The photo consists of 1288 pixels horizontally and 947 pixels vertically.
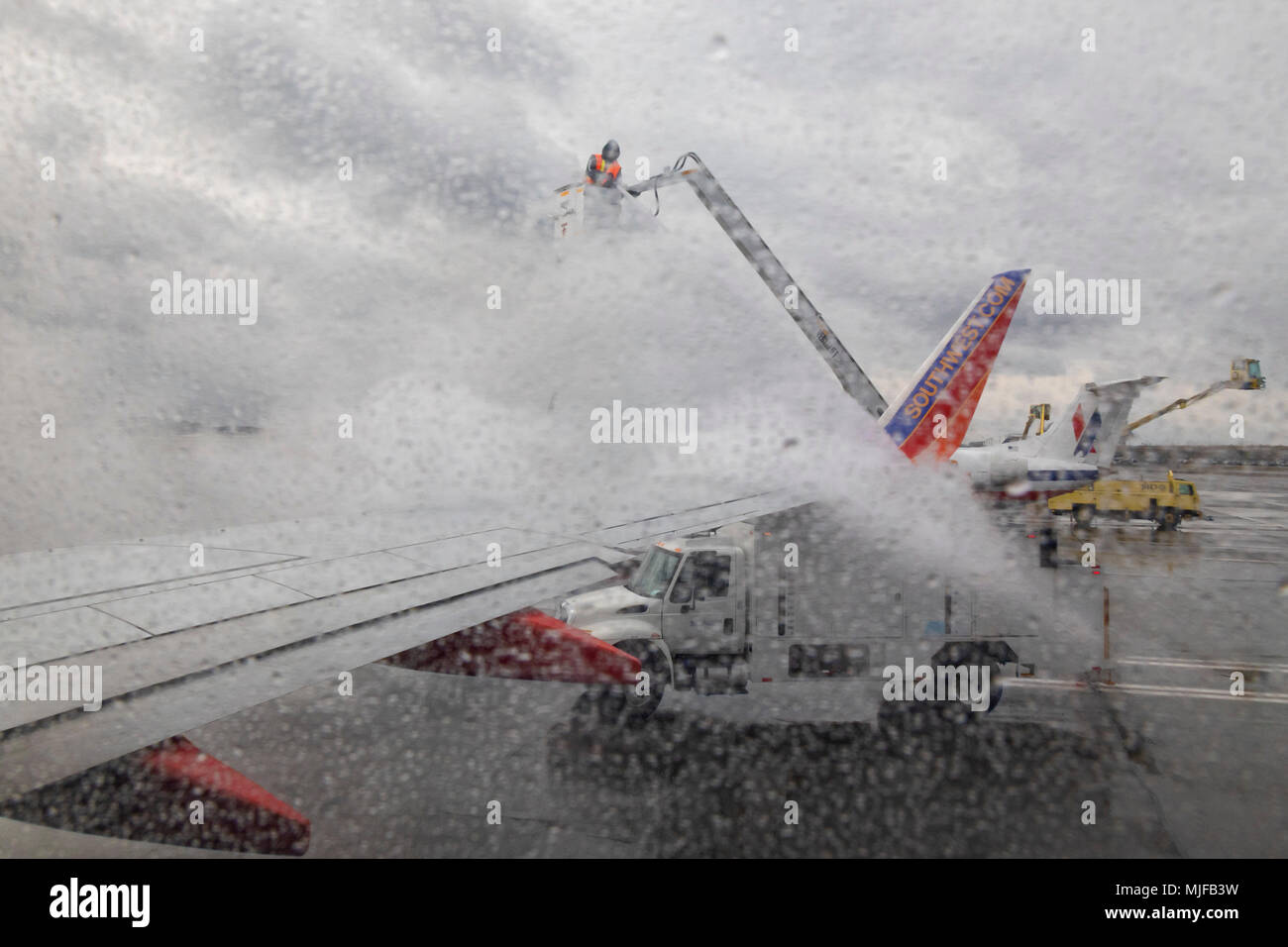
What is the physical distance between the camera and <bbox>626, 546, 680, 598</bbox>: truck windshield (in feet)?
12.9

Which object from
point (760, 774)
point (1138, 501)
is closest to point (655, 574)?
point (760, 774)

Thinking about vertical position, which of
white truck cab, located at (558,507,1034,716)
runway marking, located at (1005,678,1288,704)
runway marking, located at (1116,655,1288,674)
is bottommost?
runway marking, located at (1116,655,1288,674)

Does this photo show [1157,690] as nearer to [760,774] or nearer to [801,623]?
[801,623]

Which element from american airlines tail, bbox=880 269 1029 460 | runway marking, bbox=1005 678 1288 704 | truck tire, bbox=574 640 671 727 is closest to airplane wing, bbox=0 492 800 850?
truck tire, bbox=574 640 671 727

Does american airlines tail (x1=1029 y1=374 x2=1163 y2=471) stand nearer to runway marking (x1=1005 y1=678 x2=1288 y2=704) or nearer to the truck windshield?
runway marking (x1=1005 y1=678 x2=1288 y2=704)

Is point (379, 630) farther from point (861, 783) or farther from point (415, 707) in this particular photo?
point (415, 707)

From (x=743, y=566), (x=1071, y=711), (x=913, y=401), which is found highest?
(x=913, y=401)

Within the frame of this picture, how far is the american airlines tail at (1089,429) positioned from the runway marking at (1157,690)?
297 inches

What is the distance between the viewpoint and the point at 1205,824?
265 cm

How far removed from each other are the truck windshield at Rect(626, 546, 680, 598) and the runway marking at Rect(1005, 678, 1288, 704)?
2553mm

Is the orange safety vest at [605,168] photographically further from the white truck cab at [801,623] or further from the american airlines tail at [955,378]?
the american airlines tail at [955,378]
